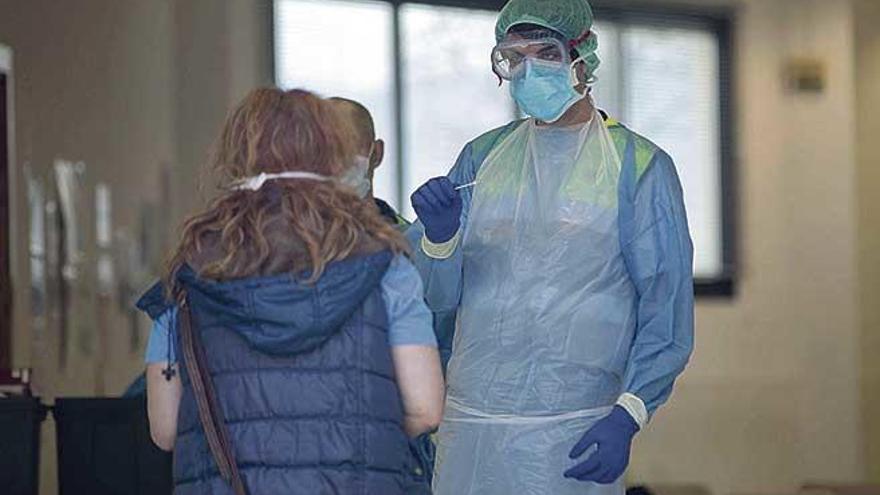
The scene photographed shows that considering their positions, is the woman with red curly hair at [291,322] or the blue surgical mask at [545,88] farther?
the blue surgical mask at [545,88]

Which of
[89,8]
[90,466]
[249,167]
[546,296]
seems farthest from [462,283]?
[89,8]

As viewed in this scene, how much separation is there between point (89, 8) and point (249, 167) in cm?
271

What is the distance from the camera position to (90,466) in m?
3.43

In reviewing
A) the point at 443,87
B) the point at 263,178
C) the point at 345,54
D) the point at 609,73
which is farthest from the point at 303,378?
the point at 609,73

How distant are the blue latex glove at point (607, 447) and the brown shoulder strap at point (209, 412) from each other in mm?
628

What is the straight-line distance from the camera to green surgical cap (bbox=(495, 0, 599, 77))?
2.83 metres

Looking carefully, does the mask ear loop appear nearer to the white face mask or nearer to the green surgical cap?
the green surgical cap

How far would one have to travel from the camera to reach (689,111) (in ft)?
21.8

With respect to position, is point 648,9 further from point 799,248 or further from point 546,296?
point 546,296

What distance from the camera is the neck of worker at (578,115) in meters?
2.90

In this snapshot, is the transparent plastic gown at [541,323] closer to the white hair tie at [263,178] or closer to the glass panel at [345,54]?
the white hair tie at [263,178]

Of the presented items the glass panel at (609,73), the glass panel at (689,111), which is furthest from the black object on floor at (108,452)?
the glass panel at (689,111)

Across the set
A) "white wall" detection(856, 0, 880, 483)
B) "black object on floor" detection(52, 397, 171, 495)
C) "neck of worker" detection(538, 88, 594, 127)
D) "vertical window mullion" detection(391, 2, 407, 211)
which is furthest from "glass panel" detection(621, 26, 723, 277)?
"neck of worker" detection(538, 88, 594, 127)

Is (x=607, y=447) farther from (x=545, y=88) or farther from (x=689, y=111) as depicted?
(x=689, y=111)
